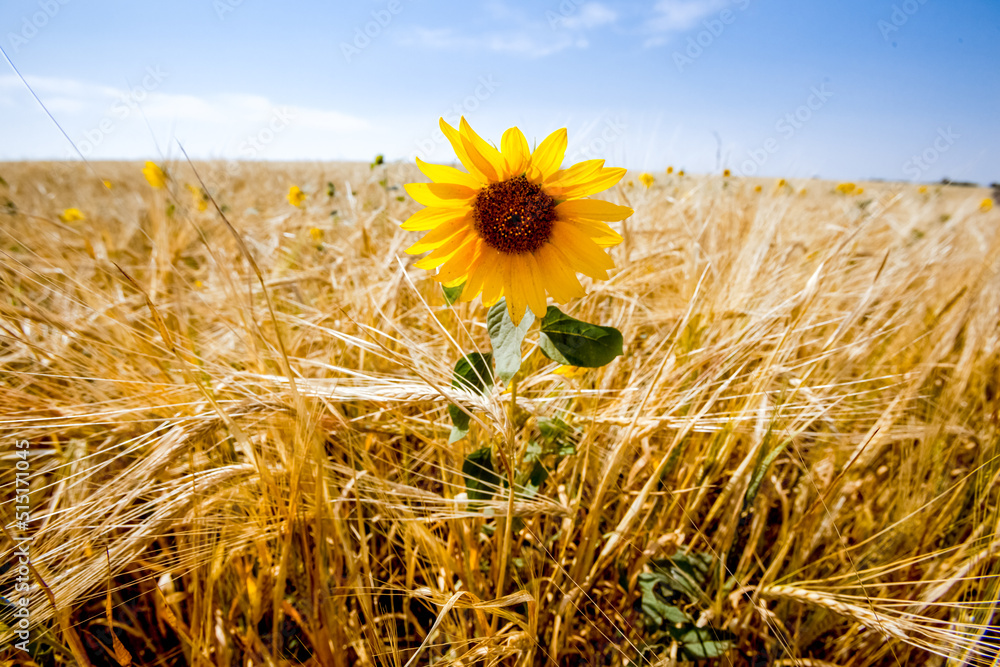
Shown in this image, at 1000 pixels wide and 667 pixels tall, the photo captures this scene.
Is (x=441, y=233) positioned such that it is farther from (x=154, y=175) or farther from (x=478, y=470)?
(x=154, y=175)

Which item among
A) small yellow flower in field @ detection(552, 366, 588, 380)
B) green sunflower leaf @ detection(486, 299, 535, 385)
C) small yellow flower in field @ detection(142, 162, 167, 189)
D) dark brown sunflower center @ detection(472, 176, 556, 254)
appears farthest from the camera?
small yellow flower in field @ detection(142, 162, 167, 189)

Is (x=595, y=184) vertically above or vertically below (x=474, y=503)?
above

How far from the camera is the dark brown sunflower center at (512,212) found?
812mm

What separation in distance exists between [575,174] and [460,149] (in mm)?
214

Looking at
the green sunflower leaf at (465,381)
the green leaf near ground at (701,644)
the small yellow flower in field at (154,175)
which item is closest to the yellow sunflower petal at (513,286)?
the green sunflower leaf at (465,381)

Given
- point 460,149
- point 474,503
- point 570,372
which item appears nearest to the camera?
point 460,149

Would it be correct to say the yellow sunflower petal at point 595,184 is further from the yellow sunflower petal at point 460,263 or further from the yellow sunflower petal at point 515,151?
the yellow sunflower petal at point 460,263

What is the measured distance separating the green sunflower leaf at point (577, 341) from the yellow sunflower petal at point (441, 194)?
0.26m

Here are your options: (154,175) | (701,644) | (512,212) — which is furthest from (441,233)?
(154,175)

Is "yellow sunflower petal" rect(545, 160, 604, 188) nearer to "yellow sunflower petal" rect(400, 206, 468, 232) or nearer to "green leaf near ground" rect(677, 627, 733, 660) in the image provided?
"yellow sunflower petal" rect(400, 206, 468, 232)

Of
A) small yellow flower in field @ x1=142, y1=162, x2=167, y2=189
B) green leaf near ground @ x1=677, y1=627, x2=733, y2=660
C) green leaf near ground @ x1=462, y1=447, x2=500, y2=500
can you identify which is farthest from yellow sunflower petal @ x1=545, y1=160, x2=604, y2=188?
small yellow flower in field @ x1=142, y1=162, x2=167, y2=189

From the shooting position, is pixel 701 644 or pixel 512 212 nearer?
pixel 512 212

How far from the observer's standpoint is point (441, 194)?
0.78 metres

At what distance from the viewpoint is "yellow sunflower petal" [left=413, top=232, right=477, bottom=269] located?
2.59ft
